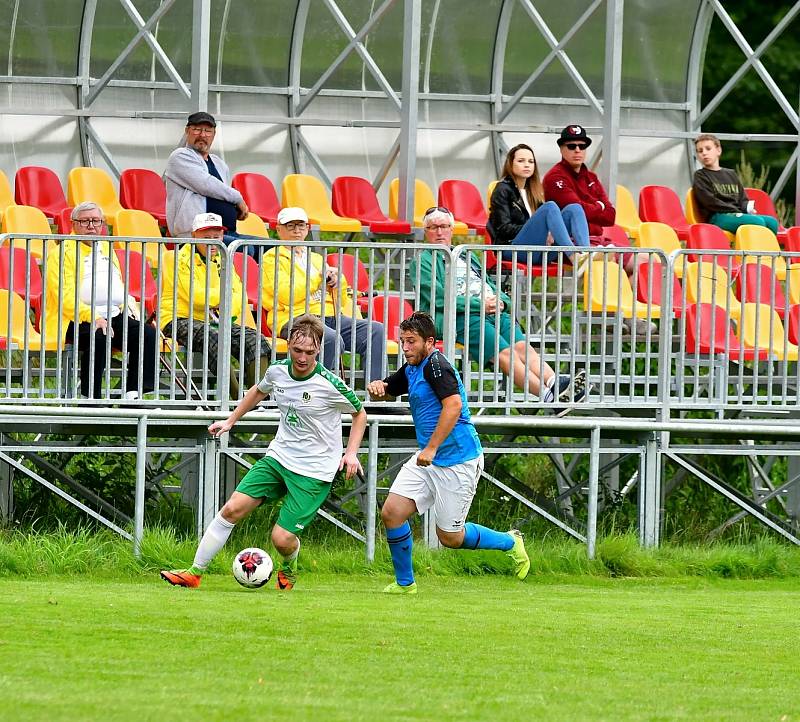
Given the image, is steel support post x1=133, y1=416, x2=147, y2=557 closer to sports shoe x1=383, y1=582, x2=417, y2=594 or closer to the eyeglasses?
the eyeglasses

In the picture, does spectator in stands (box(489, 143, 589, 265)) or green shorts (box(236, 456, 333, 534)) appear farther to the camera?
spectator in stands (box(489, 143, 589, 265))

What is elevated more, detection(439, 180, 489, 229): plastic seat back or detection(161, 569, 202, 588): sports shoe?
detection(439, 180, 489, 229): plastic seat back

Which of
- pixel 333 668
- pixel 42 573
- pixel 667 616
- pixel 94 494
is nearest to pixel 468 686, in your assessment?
pixel 333 668

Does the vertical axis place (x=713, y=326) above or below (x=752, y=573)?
above

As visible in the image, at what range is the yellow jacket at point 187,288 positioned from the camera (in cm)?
1361

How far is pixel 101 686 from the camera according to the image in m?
8.37

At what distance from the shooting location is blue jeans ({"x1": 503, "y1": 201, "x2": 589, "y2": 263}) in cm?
1536

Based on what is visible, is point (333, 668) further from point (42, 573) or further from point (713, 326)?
point (713, 326)

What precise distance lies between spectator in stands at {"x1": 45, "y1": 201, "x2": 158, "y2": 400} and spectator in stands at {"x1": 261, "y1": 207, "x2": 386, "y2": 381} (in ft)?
3.19

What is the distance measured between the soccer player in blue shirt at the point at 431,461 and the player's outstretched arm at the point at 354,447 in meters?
0.23

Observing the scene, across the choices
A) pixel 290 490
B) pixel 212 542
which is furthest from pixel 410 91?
pixel 212 542

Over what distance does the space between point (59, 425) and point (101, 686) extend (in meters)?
6.44

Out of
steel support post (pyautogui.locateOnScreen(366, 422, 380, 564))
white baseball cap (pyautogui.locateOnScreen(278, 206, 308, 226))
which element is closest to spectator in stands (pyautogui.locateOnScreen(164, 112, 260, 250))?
white baseball cap (pyautogui.locateOnScreen(278, 206, 308, 226))

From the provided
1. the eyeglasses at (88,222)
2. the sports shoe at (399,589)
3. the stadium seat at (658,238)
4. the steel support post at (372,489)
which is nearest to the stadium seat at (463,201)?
the stadium seat at (658,238)
